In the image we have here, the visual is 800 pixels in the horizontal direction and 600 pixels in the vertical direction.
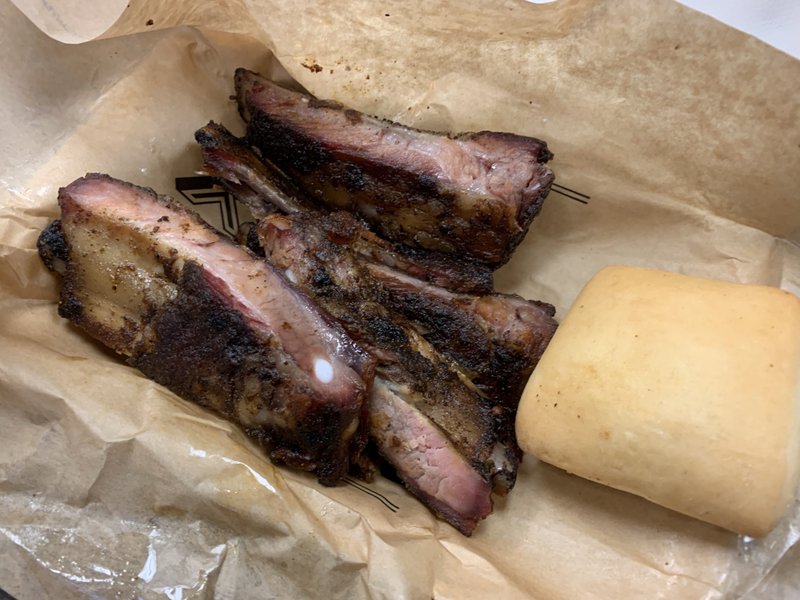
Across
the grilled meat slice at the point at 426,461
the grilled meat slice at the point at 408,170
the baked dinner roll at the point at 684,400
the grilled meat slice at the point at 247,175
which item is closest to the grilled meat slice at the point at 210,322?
the grilled meat slice at the point at 426,461

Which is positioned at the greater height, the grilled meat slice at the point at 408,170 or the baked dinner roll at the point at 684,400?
the grilled meat slice at the point at 408,170

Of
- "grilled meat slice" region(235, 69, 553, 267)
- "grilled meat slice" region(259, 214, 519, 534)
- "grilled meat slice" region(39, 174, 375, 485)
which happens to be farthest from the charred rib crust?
"grilled meat slice" region(235, 69, 553, 267)

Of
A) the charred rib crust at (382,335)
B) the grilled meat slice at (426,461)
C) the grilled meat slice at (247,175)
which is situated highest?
the grilled meat slice at (247,175)


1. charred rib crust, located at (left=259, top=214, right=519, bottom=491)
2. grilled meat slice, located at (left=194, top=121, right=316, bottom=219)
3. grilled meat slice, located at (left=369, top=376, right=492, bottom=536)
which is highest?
grilled meat slice, located at (left=194, top=121, right=316, bottom=219)

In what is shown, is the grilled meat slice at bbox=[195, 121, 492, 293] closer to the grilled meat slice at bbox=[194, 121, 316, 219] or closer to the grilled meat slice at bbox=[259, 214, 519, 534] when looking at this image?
the grilled meat slice at bbox=[194, 121, 316, 219]

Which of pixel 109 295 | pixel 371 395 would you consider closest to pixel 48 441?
pixel 109 295

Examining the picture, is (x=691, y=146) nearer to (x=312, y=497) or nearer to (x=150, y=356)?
(x=312, y=497)

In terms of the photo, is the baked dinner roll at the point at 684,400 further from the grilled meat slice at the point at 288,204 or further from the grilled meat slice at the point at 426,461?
the grilled meat slice at the point at 288,204
